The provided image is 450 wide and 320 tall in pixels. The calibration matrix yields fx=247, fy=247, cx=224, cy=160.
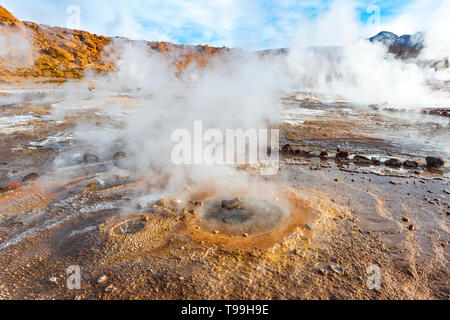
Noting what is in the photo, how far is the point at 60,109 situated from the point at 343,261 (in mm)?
15162

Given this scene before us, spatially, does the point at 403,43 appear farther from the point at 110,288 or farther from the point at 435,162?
the point at 110,288

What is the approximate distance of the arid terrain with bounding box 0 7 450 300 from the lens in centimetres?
257

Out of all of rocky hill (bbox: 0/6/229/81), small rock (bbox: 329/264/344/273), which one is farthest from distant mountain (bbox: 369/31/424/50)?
small rock (bbox: 329/264/344/273)

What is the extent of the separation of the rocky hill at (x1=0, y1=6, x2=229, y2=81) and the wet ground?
15.9 meters

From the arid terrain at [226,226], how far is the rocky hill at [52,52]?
49.5ft

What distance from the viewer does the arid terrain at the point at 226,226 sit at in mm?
2566

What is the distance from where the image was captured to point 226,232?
3.41 meters

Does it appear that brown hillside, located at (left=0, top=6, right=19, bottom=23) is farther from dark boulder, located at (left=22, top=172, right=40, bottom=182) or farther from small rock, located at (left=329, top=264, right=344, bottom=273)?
small rock, located at (left=329, top=264, right=344, bottom=273)

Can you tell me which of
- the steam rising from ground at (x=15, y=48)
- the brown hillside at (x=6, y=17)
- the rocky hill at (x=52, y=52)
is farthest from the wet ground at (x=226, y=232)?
the brown hillside at (x=6, y=17)

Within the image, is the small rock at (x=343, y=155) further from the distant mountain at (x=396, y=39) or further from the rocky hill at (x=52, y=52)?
the distant mountain at (x=396, y=39)

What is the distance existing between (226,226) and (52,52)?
32158 millimetres

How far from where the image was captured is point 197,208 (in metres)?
4.02

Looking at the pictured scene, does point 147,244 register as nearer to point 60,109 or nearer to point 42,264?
point 42,264
